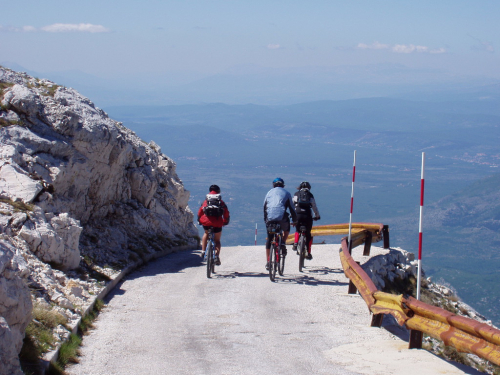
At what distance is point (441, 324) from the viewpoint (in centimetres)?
552

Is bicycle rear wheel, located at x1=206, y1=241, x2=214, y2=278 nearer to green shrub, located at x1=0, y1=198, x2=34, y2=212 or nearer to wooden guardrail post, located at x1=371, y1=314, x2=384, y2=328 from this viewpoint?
green shrub, located at x1=0, y1=198, x2=34, y2=212

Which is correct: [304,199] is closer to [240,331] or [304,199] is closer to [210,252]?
[210,252]

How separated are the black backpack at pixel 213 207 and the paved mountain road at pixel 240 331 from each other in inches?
52.5

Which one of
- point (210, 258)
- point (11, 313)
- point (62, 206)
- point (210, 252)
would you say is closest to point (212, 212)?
point (210, 252)

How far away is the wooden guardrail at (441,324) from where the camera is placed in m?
4.77

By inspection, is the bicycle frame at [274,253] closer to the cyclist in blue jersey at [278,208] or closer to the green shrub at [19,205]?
the cyclist in blue jersey at [278,208]

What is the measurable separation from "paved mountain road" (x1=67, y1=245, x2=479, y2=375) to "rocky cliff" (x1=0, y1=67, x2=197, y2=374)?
0.72 metres

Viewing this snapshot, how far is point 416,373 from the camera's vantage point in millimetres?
5418

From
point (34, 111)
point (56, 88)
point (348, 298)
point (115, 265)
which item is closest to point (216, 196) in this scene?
point (115, 265)

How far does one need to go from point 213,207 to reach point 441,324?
616cm

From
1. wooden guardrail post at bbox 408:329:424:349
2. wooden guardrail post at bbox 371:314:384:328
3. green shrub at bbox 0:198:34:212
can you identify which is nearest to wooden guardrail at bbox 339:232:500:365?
wooden guardrail post at bbox 371:314:384:328

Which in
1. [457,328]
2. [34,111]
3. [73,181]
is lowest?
[457,328]

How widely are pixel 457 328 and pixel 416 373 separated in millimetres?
628

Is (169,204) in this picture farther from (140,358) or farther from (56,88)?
(140,358)
